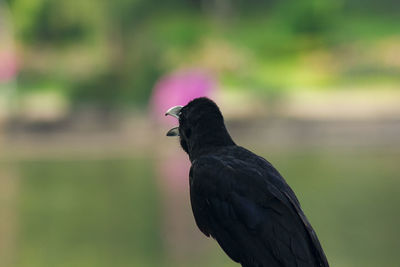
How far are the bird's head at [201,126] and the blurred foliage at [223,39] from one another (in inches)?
776

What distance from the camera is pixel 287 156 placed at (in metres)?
19.0

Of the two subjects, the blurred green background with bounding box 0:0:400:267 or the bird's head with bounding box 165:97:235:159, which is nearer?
the bird's head with bounding box 165:97:235:159

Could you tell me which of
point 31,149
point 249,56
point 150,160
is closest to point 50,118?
point 31,149

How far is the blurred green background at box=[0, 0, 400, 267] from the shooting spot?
1287cm

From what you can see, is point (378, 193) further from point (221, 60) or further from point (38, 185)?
point (221, 60)

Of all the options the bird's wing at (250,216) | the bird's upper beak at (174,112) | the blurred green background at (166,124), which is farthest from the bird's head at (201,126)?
the blurred green background at (166,124)

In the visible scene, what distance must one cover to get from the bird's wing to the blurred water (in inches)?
284

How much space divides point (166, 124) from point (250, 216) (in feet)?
58.1

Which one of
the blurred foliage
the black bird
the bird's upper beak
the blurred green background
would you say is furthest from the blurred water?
the black bird

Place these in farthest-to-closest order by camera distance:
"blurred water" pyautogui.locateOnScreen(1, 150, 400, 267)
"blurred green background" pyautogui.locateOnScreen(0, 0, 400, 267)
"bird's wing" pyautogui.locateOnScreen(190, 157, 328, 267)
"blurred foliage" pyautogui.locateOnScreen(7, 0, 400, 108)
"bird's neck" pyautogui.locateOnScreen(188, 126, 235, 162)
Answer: "blurred foliage" pyautogui.locateOnScreen(7, 0, 400, 108) < "blurred green background" pyautogui.locateOnScreen(0, 0, 400, 267) < "blurred water" pyautogui.locateOnScreen(1, 150, 400, 267) < "bird's neck" pyautogui.locateOnScreen(188, 126, 235, 162) < "bird's wing" pyautogui.locateOnScreen(190, 157, 328, 267)

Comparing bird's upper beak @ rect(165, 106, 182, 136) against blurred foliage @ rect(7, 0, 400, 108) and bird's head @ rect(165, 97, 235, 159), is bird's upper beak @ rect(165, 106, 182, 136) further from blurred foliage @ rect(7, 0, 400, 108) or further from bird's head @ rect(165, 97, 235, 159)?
blurred foliage @ rect(7, 0, 400, 108)

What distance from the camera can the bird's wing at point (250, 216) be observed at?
3.37m

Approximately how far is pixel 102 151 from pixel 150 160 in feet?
4.04

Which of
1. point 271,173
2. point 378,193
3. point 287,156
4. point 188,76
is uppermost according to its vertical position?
point 188,76
